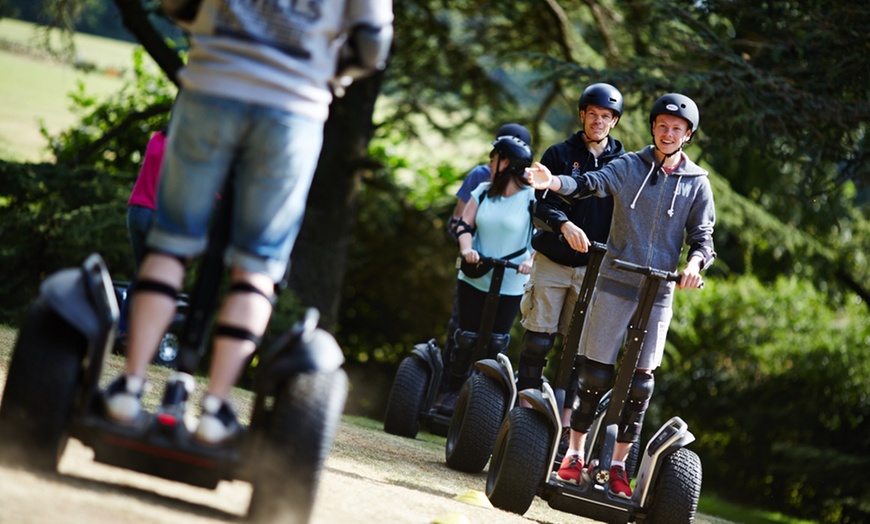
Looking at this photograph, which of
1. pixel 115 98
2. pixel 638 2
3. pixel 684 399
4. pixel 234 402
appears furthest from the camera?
pixel 115 98

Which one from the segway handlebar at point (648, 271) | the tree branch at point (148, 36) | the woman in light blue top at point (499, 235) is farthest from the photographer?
the tree branch at point (148, 36)

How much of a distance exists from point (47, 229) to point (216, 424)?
23.4 feet

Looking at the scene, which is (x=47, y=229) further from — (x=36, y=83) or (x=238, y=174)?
(x=36, y=83)

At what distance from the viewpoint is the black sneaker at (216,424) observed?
10.6 ft

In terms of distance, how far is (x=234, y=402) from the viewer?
6938mm

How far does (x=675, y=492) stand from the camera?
16.3 ft

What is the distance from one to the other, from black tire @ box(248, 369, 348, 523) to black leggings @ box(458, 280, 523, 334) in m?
4.17

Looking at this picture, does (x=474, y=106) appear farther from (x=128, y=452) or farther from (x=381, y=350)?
(x=128, y=452)

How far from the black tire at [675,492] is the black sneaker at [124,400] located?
254 centimetres

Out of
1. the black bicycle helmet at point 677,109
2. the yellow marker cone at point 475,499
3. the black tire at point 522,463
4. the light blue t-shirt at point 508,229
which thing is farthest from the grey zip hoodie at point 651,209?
the light blue t-shirt at point 508,229

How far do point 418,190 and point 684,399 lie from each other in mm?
4416

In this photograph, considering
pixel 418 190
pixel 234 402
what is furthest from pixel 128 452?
pixel 418 190

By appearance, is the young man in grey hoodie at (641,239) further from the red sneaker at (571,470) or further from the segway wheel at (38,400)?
the segway wheel at (38,400)

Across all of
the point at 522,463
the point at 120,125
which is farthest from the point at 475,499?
the point at 120,125
